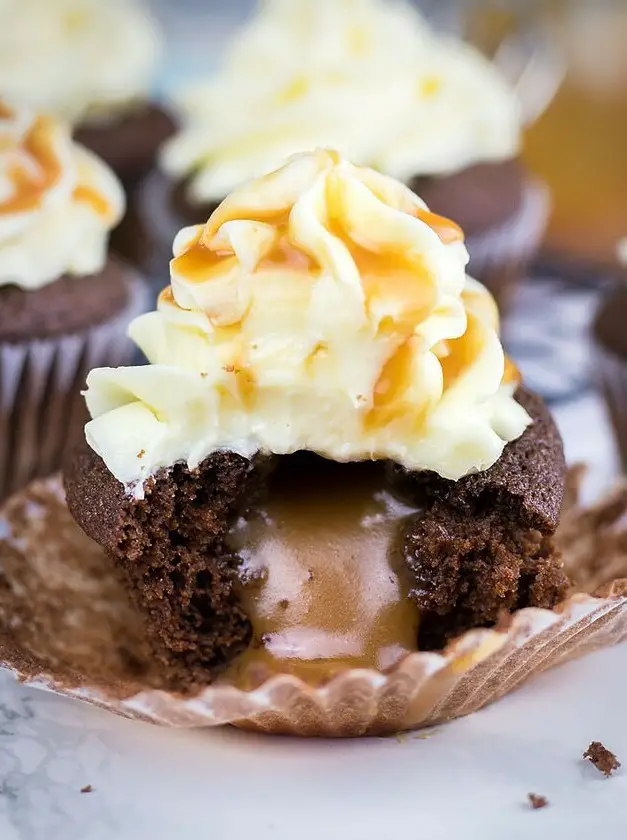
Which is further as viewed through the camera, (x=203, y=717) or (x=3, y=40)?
(x=3, y=40)

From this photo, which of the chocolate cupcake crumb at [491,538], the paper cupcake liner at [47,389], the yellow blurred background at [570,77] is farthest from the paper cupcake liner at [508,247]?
the chocolate cupcake crumb at [491,538]

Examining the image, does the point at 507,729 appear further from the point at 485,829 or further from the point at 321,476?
the point at 321,476

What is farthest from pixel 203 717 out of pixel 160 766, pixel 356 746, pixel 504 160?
pixel 504 160

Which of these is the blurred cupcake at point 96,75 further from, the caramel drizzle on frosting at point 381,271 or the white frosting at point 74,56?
the caramel drizzle on frosting at point 381,271

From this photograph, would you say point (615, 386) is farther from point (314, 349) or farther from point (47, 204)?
point (47, 204)

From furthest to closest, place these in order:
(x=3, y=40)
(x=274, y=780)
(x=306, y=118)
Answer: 1. (x=3, y=40)
2. (x=306, y=118)
3. (x=274, y=780)

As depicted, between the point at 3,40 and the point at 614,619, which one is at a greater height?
the point at 614,619
